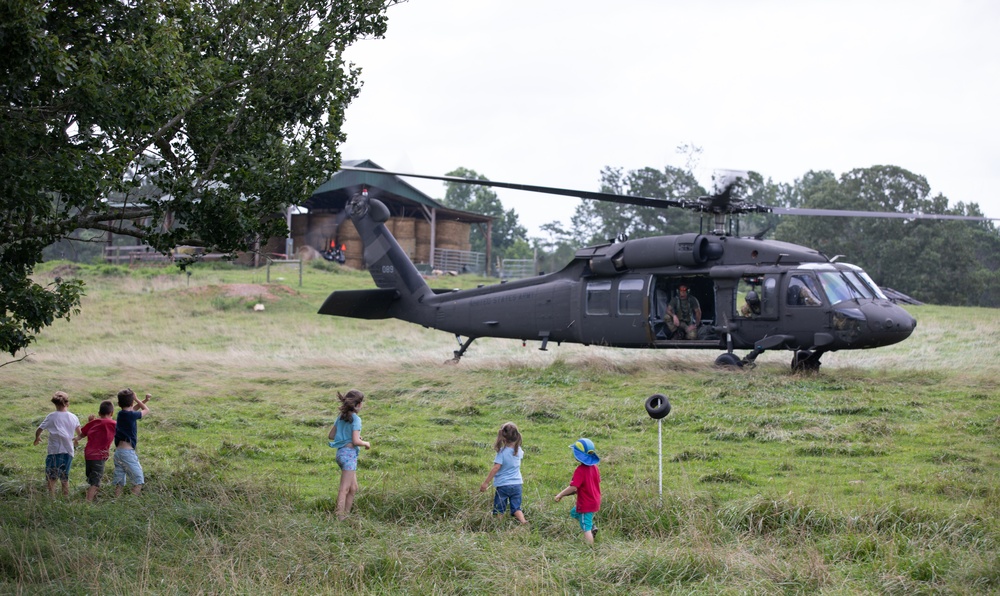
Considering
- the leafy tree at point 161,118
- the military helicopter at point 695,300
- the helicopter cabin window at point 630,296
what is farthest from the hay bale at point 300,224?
the leafy tree at point 161,118

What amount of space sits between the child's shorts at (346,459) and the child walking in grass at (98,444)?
2620 mm

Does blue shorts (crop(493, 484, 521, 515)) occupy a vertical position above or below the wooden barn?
Result: below

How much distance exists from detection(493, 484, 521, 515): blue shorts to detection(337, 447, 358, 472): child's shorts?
1.43m

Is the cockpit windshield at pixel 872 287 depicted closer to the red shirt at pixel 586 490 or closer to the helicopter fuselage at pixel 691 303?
the helicopter fuselage at pixel 691 303

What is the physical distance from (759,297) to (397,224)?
130 ft

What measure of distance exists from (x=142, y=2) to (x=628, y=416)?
8.45 m

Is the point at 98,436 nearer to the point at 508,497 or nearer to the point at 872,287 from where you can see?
the point at 508,497

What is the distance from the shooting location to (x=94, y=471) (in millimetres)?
9250

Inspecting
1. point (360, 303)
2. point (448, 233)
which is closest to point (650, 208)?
point (448, 233)

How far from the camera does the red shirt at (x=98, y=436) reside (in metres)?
9.37

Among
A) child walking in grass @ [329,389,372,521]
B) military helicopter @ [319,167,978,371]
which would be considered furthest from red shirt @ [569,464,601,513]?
military helicopter @ [319,167,978,371]

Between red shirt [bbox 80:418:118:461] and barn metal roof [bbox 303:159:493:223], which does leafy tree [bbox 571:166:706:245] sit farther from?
red shirt [bbox 80:418:118:461]

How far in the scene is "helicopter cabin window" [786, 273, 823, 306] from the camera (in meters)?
16.9

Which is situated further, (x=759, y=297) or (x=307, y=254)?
(x=307, y=254)
